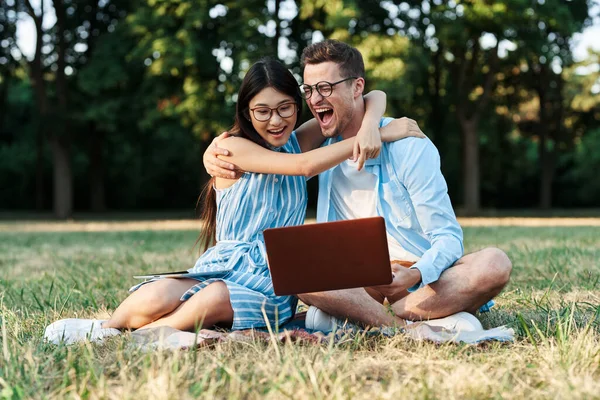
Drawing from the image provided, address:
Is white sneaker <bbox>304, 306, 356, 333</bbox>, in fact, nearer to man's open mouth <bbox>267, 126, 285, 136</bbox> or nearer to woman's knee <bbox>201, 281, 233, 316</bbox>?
woman's knee <bbox>201, 281, 233, 316</bbox>

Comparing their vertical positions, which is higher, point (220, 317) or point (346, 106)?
point (346, 106)

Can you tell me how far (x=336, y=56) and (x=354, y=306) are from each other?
127 cm

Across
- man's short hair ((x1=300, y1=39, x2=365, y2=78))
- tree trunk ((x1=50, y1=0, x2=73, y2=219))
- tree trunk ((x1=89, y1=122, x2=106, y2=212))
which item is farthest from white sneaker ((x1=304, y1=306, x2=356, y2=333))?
tree trunk ((x1=89, y1=122, x2=106, y2=212))

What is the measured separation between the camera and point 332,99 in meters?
3.61

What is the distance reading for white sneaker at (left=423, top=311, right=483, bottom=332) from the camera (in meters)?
3.24

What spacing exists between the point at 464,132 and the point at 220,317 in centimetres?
1801

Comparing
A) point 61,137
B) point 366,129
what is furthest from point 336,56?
point 61,137

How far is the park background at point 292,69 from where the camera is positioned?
58.6 feet

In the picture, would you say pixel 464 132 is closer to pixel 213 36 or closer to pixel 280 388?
pixel 213 36

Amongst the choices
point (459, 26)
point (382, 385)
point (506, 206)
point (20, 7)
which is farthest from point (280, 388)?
point (506, 206)

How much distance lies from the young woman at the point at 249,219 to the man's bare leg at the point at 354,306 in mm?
Result: 235

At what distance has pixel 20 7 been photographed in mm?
22391

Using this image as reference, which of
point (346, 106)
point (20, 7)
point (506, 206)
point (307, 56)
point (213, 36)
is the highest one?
point (20, 7)

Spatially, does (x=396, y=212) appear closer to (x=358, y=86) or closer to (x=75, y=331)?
(x=358, y=86)
